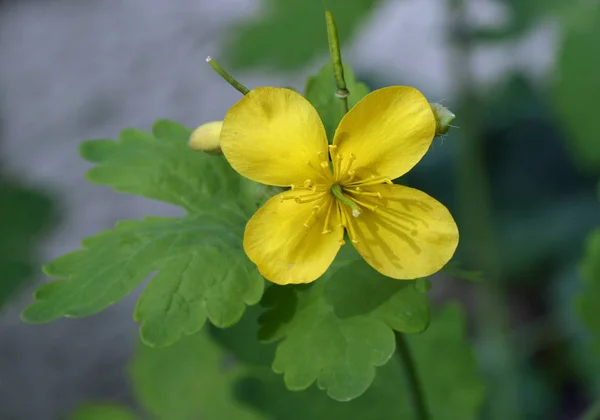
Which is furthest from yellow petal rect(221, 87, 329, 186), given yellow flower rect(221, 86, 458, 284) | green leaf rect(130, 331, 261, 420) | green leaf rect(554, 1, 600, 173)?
green leaf rect(554, 1, 600, 173)

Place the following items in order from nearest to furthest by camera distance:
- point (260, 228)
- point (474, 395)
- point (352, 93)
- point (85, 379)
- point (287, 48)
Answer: point (260, 228)
point (352, 93)
point (474, 395)
point (287, 48)
point (85, 379)

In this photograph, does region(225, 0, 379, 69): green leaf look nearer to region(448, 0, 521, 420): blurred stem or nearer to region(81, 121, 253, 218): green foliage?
region(448, 0, 521, 420): blurred stem

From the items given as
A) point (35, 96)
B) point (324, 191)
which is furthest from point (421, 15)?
point (324, 191)

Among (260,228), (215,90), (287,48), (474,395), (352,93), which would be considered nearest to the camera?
(260,228)

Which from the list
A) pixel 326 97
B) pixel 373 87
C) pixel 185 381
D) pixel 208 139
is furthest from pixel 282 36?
pixel 208 139

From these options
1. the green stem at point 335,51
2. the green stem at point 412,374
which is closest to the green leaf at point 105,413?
the green stem at point 412,374

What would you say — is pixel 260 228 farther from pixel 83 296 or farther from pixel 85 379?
pixel 85 379
